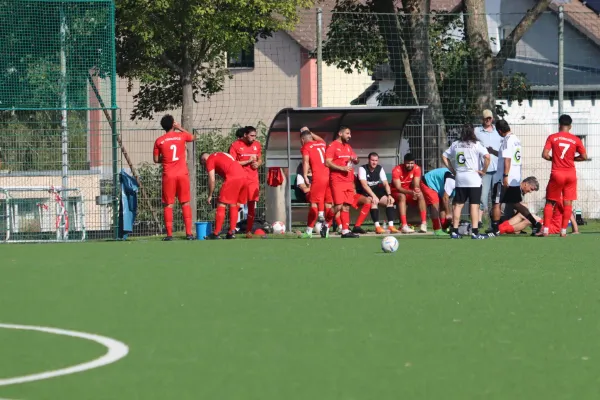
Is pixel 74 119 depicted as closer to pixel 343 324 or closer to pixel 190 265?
pixel 190 265

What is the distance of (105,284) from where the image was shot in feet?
34.7

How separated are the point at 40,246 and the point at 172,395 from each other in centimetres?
1280

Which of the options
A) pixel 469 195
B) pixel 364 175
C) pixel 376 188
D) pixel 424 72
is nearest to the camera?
pixel 469 195

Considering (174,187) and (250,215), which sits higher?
(174,187)

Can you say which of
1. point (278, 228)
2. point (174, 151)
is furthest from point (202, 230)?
point (278, 228)

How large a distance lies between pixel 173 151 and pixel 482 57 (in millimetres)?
8684

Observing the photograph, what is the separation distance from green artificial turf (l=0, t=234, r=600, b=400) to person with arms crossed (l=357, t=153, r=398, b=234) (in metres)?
6.93

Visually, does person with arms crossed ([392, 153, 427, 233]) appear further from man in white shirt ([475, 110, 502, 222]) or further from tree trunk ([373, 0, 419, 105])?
tree trunk ([373, 0, 419, 105])

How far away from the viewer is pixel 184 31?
2914 centimetres

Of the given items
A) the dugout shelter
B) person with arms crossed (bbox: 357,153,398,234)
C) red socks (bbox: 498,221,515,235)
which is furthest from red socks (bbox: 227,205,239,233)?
red socks (bbox: 498,221,515,235)

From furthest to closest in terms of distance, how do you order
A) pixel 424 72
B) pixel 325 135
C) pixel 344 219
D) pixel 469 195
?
pixel 424 72 → pixel 325 135 → pixel 344 219 → pixel 469 195

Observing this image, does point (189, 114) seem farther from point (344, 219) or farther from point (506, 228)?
point (506, 228)

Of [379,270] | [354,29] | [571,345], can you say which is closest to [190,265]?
[379,270]

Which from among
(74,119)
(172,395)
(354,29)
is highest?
(354,29)
